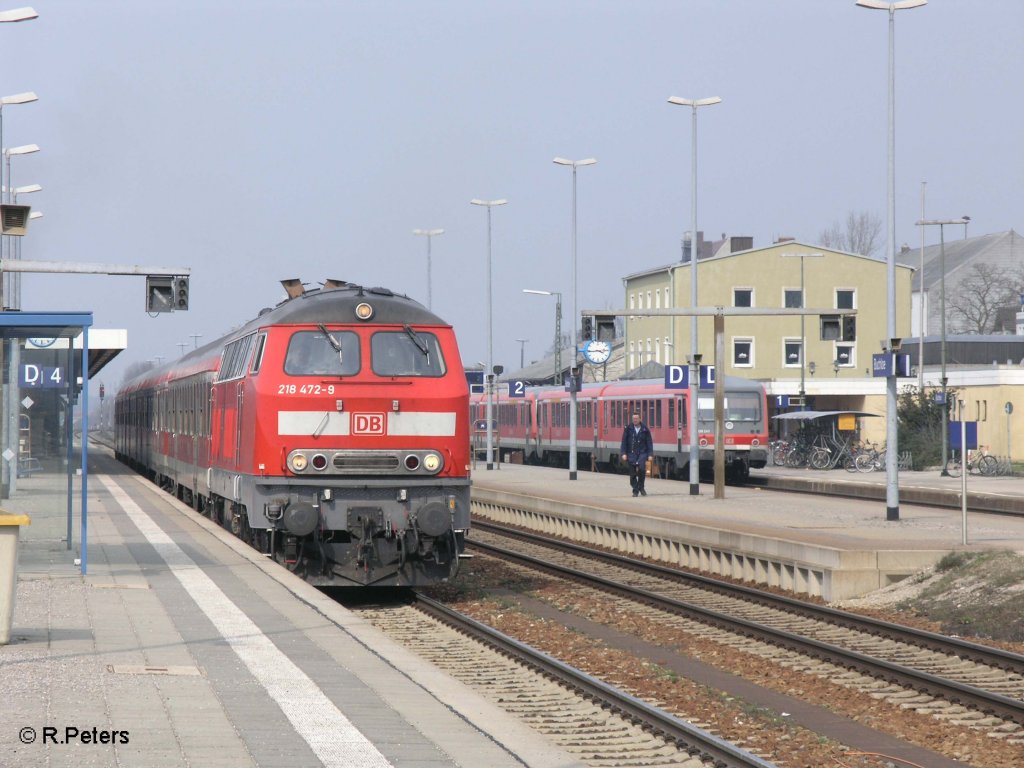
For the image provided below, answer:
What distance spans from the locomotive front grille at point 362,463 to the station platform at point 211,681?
4.23 feet

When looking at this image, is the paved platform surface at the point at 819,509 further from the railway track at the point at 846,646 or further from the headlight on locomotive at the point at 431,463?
the headlight on locomotive at the point at 431,463

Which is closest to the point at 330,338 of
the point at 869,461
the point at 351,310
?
the point at 351,310

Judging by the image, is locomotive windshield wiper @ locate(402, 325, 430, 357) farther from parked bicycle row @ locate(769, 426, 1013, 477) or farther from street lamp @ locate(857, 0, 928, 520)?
parked bicycle row @ locate(769, 426, 1013, 477)

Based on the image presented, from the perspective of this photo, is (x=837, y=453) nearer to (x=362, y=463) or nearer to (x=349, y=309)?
(x=349, y=309)

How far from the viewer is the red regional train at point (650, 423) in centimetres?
4341

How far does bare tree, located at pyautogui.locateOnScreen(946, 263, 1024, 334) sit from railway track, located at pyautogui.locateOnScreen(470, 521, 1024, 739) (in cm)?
8019

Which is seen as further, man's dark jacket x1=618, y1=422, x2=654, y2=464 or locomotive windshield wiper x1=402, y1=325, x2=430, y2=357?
man's dark jacket x1=618, y1=422, x2=654, y2=464

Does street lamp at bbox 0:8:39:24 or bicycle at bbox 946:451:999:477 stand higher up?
street lamp at bbox 0:8:39:24

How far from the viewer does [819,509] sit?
2900cm

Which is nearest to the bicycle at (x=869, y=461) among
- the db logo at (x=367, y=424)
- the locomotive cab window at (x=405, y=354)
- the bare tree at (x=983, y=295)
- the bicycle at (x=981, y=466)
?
the bicycle at (x=981, y=466)

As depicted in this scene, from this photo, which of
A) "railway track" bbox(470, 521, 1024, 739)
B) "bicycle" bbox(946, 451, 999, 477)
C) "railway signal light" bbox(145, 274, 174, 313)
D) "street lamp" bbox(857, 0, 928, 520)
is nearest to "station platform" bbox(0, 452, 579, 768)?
"railway track" bbox(470, 521, 1024, 739)

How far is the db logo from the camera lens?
52.6 feet

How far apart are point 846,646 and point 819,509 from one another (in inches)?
597

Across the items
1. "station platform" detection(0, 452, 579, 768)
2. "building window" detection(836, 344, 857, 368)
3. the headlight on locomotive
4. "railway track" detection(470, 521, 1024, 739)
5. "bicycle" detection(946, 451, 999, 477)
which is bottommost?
"railway track" detection(470, 521, 1024, 739)
